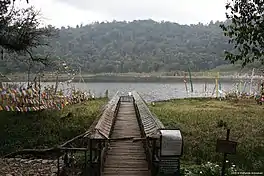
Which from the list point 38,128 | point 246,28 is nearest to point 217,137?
point 246,28

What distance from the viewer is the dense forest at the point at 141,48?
187ft

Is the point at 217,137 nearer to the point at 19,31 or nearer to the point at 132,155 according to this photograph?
the point at 132,155

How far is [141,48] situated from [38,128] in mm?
61436

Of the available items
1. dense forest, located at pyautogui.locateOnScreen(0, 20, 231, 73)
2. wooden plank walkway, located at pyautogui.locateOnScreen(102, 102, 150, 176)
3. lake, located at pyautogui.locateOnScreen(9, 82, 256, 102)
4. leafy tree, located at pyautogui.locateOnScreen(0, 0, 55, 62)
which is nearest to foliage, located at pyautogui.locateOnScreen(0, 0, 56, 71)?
leafy tree, located at pyautogui.locateOnScreen(0, 0, 55, 62)

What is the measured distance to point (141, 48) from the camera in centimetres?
7312

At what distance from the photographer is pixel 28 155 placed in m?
10.4

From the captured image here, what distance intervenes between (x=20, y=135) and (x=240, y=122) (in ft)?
27.9

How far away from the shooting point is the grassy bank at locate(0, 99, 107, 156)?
11500 mm

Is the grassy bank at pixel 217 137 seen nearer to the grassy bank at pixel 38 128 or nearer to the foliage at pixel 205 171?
the foliage at pixel 205 171

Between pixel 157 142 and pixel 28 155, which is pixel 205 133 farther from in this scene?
pixel 28 155

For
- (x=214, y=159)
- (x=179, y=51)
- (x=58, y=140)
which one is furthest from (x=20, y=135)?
(x=179, y=51)

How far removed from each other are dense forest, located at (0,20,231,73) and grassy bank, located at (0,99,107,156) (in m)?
31.8

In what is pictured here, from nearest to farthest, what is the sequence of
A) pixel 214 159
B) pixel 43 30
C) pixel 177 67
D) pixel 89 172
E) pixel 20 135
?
pixel 89 172 < pixel 214 159 < pixel 20 135 < pixel 43 30 < pixel 177 67

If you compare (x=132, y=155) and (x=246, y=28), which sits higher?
(x=246, y=28)
